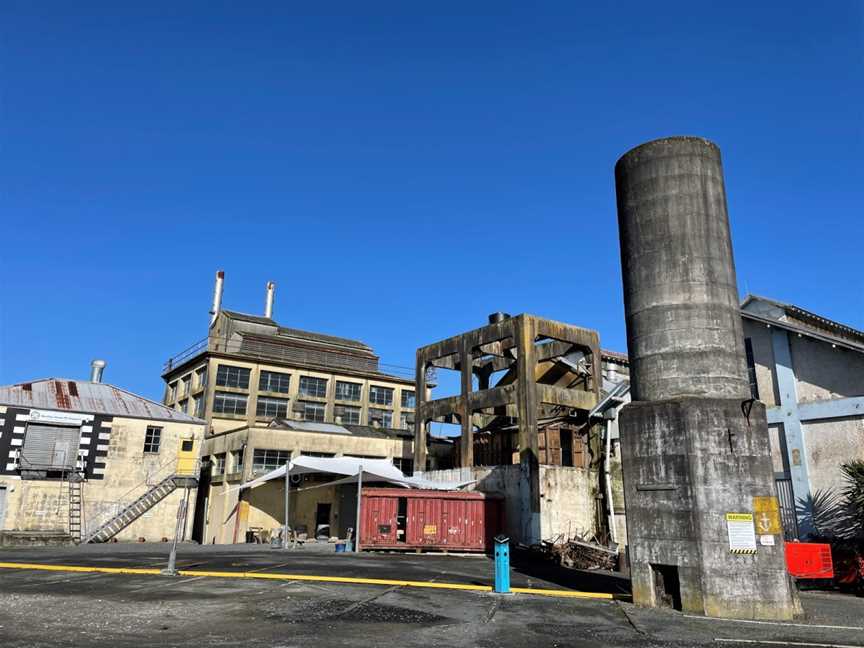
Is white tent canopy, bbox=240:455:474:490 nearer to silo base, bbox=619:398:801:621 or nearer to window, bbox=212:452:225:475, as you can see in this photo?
window, bbox=212:452:225:475

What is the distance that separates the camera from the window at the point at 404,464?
43.0m

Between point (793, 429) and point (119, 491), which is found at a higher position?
point (793, 429)

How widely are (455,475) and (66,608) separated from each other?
24508 mm

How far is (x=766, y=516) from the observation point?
12742mm

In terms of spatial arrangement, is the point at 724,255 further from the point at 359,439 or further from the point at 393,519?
the point at 359,439

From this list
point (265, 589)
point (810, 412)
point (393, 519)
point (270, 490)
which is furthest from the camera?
point (270, 490)

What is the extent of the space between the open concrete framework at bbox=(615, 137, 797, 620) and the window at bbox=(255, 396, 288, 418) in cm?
4239

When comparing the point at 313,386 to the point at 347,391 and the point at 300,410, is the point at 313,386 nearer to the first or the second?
the point at 300,410

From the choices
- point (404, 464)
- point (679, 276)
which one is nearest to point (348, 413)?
point (404, 464)

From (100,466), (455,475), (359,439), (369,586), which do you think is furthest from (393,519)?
(100,466)

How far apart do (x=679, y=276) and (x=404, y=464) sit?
32.3 meters

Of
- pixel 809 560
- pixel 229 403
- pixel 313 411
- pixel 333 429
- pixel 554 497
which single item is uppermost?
pixel 313 411

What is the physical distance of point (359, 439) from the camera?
133ft

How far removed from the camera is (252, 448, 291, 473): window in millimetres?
37562
